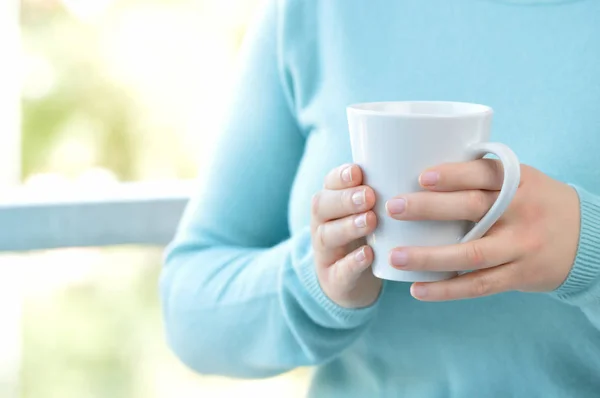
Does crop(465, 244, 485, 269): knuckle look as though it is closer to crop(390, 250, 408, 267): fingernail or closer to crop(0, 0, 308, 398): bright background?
crop(390, 250, 408, 267): fingernail

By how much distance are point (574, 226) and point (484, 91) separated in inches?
8.9

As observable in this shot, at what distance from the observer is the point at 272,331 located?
2.88 ft

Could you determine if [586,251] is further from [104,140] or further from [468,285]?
[104,140]

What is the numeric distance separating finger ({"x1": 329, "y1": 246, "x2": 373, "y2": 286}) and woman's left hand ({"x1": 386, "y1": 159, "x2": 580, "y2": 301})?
5 cm

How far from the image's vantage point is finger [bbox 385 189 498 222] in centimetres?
58

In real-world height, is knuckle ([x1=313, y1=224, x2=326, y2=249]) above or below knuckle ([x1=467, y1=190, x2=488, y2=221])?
below

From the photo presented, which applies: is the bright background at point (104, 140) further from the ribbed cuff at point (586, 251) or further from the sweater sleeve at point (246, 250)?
the ribbed cuff at point (586, 251)

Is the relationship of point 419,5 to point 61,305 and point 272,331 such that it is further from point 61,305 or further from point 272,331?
point 61,305

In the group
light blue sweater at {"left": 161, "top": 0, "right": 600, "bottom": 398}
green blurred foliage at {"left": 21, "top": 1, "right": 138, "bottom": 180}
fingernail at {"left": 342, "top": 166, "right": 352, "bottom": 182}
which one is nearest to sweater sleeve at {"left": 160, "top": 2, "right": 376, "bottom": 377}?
light blue sweater at {"left": 161, "top": 0, "right": 600, "bottom": 398}

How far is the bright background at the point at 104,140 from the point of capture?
1.24 meters

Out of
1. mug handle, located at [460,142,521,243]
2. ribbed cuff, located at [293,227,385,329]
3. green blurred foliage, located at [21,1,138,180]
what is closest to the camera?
mug handle, located at [460,142,521,243]

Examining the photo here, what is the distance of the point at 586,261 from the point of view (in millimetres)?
666

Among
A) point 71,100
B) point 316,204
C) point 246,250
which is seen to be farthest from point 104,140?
point 316,204

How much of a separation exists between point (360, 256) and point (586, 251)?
0.20 metres
